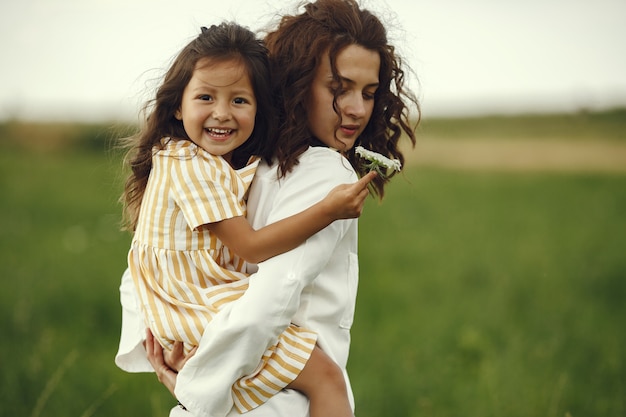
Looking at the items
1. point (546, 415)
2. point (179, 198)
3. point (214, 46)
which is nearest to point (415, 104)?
point (214, 46)

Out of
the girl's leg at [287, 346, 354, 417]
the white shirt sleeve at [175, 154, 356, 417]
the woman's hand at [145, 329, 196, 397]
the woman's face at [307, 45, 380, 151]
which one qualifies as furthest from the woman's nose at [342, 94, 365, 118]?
the woman's hand at [145, 329, 196, 397]

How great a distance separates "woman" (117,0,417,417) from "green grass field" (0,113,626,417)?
43 centimetres

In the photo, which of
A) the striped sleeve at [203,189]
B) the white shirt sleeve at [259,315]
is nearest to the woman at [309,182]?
the white shirt sleeve at [259,315]

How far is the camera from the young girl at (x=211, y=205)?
2340mm

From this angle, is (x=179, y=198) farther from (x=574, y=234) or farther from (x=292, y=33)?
(x=574, y=234)

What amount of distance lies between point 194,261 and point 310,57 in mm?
802

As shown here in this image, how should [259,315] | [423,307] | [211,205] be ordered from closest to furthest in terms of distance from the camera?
[259,315] → [211,205] → [423,307]

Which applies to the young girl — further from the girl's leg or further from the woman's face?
the woman's face

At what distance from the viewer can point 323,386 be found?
2.37 metres

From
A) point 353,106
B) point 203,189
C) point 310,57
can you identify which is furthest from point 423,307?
point 203,189

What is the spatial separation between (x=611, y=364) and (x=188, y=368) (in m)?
3.88

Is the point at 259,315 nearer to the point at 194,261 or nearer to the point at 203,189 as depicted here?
the point at 194,261

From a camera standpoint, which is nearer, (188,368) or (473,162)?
(188,368)

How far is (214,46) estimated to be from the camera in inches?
101
